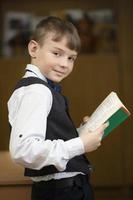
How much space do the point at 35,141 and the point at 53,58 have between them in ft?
1.05

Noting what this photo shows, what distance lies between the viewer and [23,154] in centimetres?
145

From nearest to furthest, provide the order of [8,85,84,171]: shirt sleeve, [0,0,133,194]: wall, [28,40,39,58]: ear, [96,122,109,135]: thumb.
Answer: [8,85,84,171]: shirt sleeve
[96,122,109,135]: thumb
[28,40,39,58]: ear
[0,0,133,194]: wall

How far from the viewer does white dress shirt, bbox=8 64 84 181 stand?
57.0 inches

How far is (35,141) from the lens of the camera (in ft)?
4.75

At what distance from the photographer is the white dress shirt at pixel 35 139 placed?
1.45 metres

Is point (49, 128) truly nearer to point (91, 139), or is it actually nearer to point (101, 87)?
point (91, 139)

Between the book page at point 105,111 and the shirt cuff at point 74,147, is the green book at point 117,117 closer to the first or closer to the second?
the book page at point 105,111

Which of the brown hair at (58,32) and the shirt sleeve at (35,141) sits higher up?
the brown hair at (58,32)

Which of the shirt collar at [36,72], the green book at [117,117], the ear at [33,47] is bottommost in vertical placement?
the green book at [117,117]

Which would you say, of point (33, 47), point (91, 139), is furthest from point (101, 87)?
point (91, 139)

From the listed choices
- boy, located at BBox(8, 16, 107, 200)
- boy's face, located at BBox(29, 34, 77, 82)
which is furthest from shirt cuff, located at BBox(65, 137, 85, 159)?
boy's face, located at BBox(29, 34, 77, 82)

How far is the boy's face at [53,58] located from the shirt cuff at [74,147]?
0.86 ft

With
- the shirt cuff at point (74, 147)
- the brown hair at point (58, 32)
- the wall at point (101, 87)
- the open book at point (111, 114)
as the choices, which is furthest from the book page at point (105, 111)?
the wall at point (101, 87)

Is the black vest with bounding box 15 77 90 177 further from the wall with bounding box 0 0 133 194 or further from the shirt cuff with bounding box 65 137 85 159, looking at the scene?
the wall with bounding box 0 0 133 194
